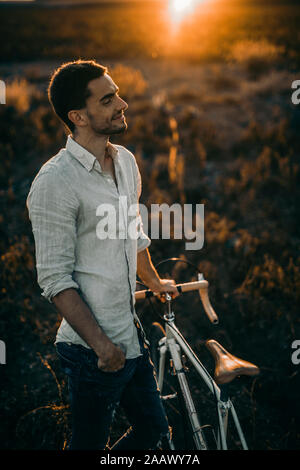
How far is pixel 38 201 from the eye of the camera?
1.50 meters

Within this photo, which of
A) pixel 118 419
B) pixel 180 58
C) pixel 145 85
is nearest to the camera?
pixel 118 419

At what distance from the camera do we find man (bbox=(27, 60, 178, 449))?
1.52 m

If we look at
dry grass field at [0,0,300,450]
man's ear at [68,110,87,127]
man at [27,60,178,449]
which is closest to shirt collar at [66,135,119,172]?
man at [27,60,178,449]

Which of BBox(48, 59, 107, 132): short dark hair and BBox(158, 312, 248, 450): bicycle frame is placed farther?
BBox(158, 312, 248, 450): bicycle frame

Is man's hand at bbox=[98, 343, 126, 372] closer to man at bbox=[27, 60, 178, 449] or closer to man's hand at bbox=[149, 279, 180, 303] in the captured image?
man at bbox=[27, 60, 178, 449]

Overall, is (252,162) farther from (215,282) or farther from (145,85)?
(145,85)

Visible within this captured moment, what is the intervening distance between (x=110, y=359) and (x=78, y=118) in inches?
47.6

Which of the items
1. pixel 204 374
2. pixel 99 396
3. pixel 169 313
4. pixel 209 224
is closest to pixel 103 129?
pixel 169 313

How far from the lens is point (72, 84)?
1690 mm

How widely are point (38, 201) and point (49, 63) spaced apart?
829 inches

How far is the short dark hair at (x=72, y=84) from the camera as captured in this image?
1685mm

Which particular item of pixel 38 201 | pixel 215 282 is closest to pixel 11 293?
pixel 215 282

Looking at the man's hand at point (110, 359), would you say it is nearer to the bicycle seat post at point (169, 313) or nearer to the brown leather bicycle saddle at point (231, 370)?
the brown leather bicycle saddle at point (231, 370)

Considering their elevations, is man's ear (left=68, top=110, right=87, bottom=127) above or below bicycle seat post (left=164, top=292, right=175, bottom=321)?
above
